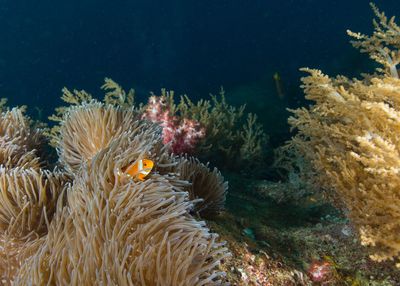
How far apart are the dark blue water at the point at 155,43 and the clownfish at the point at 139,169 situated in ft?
70.3

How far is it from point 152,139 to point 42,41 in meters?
39.0

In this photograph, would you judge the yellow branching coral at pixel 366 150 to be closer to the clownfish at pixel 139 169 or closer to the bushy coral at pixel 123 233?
the bushy coral at pixel 123 233

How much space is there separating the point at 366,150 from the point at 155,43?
112ft

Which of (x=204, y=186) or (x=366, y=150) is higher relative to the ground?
(x=366, y=150)

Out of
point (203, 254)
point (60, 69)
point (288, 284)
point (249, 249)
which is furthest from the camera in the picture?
point (60, 69)

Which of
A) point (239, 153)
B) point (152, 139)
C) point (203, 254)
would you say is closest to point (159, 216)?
point (203, 254)

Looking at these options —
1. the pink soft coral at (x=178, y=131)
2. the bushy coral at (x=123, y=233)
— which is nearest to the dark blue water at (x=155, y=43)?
the pink soft coral at (x=178, y=131)

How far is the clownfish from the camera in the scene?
8.41 feet

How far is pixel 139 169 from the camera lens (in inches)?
101

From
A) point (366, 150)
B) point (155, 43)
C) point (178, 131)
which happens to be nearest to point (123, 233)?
point (366, 150)

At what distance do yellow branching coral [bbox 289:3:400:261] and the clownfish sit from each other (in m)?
1.57

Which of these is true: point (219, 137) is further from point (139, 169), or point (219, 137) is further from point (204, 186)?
point (139, 169)

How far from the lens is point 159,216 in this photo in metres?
2.39

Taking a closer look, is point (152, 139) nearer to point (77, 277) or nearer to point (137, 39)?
point (77, 277)
